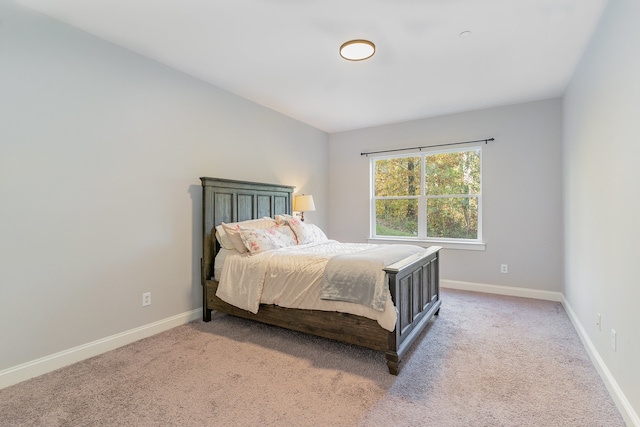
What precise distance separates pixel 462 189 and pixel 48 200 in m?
4.61

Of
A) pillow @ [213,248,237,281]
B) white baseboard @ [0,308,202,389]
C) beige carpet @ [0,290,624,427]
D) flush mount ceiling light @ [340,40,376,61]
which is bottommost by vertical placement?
beige carpet @ [0,290,624,427]

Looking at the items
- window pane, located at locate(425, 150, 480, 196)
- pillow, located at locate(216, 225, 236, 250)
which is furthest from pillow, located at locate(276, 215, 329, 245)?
window pane, located at locate(425, 150, 480, 196)

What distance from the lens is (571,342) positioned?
2.58m

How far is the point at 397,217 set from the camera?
16.2 feet

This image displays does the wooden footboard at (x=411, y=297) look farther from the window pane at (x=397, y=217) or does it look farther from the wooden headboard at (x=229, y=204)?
the wooden headboard at (x=229, y=204)

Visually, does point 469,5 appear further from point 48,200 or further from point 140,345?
point 140,345

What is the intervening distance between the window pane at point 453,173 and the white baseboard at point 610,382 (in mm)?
2116

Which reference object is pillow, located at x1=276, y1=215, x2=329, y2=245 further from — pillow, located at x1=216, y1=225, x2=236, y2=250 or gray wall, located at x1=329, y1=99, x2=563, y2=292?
gray wall, located at x1=329, y1=99, x2=563, y2=292

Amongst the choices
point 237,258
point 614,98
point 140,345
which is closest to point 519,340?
point 614,98

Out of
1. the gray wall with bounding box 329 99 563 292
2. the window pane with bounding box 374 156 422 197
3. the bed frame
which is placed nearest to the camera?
the bed frame

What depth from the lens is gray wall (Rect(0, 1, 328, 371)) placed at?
2047 millimetres

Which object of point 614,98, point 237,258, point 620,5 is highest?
point 620,5

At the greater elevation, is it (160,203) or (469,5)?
(469,5)

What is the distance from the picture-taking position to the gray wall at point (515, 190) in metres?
3.78
